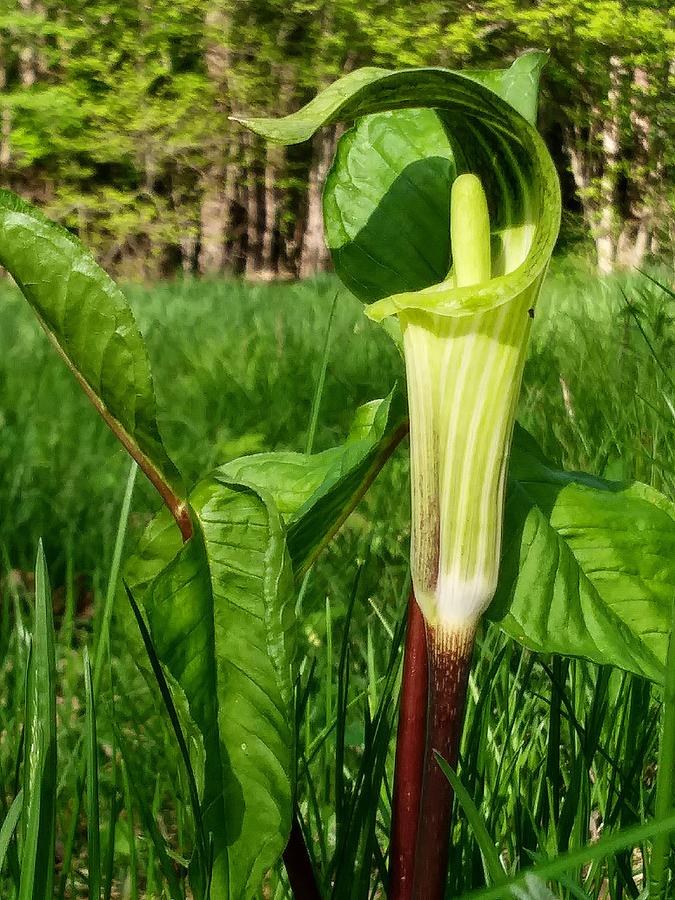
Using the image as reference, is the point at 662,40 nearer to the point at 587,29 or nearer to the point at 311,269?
Result: the point at 587,29

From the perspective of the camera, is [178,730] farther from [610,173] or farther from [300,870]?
[610,173]

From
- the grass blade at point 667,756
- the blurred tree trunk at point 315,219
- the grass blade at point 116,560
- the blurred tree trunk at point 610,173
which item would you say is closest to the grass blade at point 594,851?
the grass blade at point 667,756

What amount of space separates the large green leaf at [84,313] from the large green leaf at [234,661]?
0.12 feet

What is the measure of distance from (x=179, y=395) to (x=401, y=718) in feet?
5.81

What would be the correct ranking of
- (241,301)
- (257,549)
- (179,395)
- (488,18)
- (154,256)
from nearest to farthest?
(257,549) < (179,395) < (241,301) < (488,18) < (154,256)

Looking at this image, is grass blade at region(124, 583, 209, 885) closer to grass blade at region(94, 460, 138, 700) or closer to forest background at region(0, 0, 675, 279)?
grass blade at region(94, 460, 138, 700)

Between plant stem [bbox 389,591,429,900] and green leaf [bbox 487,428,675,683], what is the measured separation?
0.16 ft

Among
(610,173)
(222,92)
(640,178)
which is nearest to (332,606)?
(222,92)

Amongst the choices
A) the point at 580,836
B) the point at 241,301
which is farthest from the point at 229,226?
the point at 580,836

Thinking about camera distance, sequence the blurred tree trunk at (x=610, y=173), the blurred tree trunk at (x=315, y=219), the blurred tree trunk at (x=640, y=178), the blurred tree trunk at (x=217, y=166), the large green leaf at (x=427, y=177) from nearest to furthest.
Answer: the large green leaf at (x=427, y=177) < the blurred tree trunk at (x=217, y=166) < the blurred tree trunk at (x=315, y=219) < the blurred tree trunk at (x=610, y=173) < the blurred tree trunk at (x=640, y=178)

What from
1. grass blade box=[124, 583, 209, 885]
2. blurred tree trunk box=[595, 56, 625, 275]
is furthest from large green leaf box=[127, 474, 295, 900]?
blurred tree trunk box=[595, 56, 625, 275]

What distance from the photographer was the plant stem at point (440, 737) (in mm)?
318

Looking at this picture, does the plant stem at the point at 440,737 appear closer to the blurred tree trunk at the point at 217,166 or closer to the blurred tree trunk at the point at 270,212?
the blurred tree trunk at the point at 217,166

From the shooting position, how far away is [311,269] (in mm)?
10016
